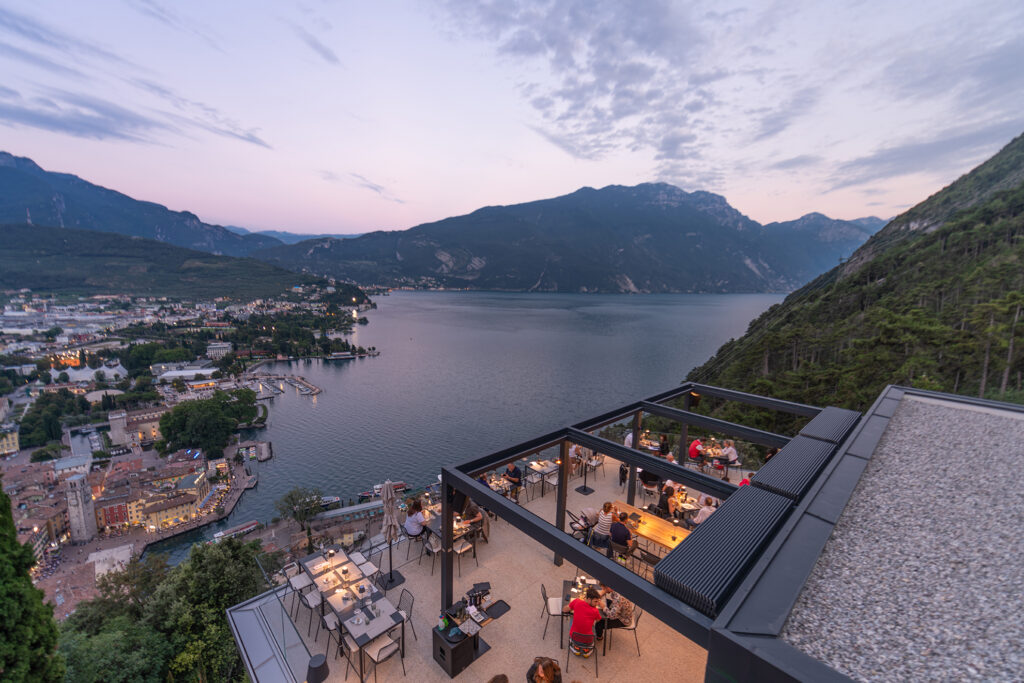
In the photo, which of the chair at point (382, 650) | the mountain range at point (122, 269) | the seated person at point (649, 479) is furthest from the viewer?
the mountain range at point (122, 269)

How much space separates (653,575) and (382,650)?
3.74 m

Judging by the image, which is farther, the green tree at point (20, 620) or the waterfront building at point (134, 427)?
the waterfront building at point (134, 427)

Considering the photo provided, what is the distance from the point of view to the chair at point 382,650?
4828mm

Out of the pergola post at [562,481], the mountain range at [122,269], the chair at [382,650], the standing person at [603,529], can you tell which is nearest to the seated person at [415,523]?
the chair at [382,650]

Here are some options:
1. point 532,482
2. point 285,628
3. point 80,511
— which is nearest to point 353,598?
point 285,628

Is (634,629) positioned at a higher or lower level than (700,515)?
lower

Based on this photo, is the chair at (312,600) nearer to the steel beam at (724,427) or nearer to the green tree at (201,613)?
the steel beam at (724,427)

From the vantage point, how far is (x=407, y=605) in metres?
6.03

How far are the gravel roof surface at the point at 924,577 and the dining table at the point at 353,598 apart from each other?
462 centimetres

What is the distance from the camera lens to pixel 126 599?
55.7 ft

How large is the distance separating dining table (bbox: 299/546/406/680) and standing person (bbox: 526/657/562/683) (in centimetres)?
176

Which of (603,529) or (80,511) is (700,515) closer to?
(603,529)

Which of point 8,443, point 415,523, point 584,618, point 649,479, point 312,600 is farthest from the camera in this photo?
point 8,443

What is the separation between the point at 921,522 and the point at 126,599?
26.2 m
